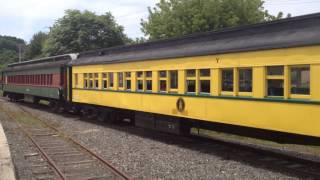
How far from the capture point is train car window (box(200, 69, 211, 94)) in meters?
11.5

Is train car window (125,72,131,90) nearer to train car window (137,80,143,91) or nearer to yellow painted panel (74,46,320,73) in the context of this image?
yellow painted panel (74,46,320,73)

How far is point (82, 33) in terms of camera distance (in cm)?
5512

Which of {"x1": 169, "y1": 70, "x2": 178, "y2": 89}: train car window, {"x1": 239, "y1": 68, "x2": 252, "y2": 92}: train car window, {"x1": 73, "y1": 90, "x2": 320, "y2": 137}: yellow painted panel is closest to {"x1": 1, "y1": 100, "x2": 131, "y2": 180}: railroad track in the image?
{"x1": 73, "y1": 90, "x2": 320, "y2": 137}: yellow painted panel

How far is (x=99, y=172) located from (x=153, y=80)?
188 inches

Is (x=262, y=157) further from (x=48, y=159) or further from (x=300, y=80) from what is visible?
(x=48, y=159)

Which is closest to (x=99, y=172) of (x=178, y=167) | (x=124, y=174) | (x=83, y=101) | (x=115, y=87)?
(x=124, y=174)

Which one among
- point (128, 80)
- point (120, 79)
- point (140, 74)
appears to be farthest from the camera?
point (120, 79)

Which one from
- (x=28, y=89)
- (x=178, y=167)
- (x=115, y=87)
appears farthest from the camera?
(x=28, y=89)

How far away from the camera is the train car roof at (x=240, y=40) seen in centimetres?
885

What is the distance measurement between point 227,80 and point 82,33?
45.8 metres

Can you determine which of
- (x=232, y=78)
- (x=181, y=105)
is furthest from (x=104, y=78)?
(x=232, y=78)

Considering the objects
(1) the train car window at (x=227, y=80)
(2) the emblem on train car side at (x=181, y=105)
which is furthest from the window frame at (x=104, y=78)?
(1) the train car window at (x=227, y=80)

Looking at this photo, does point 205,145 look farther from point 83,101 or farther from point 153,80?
point 83,101

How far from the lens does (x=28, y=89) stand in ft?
101
